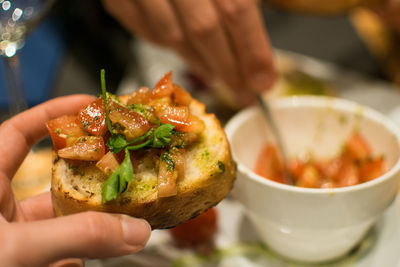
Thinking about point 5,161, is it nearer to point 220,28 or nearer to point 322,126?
point 220,28

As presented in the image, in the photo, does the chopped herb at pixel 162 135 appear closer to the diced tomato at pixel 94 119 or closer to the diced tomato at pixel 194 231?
the diced tomato at pixel 94 119

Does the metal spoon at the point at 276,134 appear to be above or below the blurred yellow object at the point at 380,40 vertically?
above

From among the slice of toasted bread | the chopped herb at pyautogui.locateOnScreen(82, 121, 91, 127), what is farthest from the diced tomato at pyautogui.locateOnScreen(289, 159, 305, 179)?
the chopped herb at pyautogui.locateOnScreen(82, 121, 91, 127)

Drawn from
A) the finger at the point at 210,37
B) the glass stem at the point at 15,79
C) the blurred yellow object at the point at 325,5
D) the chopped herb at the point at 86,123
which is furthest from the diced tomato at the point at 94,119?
the blurred yellow object at the point at 325,5

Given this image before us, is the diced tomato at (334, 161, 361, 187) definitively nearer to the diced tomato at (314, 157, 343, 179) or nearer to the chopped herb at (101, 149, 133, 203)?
the diced tomato at (314, 157, 343, 179)

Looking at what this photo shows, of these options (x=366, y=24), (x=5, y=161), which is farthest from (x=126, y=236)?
(x=366, y=24)

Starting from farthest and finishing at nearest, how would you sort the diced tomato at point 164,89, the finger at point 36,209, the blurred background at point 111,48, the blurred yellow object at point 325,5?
the blurred background at point 111,48
the blurred yellow object at point 325,5
the finger at point 36,209
the diced tomato at point 164,89
